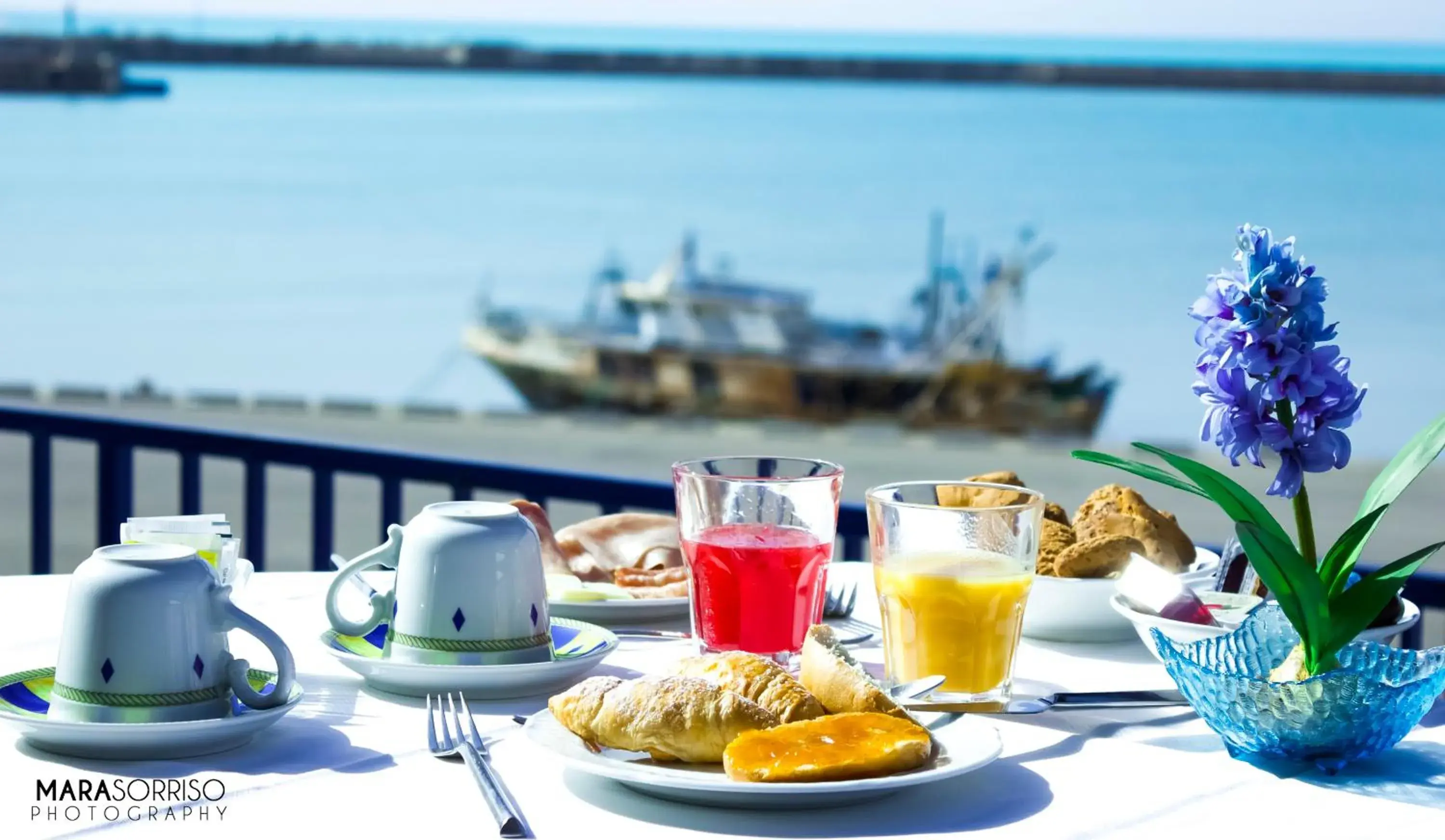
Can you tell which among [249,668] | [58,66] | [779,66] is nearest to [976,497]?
[249,668]

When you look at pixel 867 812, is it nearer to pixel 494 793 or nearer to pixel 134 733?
pixel 494 793

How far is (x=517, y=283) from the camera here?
3073cm

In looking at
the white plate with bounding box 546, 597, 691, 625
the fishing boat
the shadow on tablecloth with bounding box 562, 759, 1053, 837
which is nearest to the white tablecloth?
the shadow on tablecloth with bounding box 562, 759, 1053, 837

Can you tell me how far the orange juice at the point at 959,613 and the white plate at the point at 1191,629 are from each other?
0.12 m

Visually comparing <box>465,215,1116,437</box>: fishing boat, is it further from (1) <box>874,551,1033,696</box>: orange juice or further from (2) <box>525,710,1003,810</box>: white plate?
(2) <box>525,710,1003,810</box>: white plate

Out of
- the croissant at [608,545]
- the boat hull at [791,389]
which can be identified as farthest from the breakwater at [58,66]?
the croissant at [608,545]

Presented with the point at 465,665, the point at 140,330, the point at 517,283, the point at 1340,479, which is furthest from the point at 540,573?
the point at 517,283

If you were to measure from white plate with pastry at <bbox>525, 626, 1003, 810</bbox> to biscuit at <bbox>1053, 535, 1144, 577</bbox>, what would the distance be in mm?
394

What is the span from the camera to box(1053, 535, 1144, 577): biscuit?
1.39 meters

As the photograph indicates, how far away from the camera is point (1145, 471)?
977mm

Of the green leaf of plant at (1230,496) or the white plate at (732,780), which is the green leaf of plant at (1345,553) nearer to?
the green leaf of plant at (1230,496)

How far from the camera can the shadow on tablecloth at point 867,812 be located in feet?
2.92

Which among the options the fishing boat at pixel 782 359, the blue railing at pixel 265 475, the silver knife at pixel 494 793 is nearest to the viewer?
the silver knife at pixel 494 793

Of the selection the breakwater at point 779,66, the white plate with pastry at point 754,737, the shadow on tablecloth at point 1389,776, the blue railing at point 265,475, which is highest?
the breakwater at point 779,66
